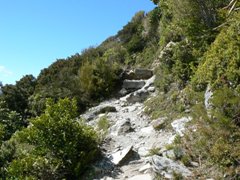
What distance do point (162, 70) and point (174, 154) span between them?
6.61 metres

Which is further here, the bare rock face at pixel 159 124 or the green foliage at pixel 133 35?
the green foliage at pixel 133 35

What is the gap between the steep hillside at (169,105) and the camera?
6.35m

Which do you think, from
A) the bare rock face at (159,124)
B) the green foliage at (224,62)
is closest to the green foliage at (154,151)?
the bare rock face at (159,124)

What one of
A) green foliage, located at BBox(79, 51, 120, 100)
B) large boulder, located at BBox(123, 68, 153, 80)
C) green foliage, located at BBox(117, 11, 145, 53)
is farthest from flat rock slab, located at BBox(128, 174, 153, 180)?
green foliage, located at BBox(117, 11, 145, 53)

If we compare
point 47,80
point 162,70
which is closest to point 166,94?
point 162,70

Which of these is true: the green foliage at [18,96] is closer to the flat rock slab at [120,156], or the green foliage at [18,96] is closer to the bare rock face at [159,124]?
the bare rock face at [159,124]

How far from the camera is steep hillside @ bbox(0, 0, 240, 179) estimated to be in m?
6.35

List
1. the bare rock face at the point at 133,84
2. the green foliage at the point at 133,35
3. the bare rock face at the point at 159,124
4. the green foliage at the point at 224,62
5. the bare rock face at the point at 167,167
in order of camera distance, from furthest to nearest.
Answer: the green foliage at the point at 133,35
the bare rock face at the point at 133,84
the bare rock face at the point at 159,124
the green foliage at the point at 224,62
the bare rock face at the point at 167,167

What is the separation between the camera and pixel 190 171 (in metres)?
6.11

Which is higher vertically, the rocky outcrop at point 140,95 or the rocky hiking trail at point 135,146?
the rocky outcrop at point 140,95

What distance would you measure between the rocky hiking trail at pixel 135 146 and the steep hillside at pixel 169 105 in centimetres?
11

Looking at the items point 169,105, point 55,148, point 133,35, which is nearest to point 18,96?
point 133,35

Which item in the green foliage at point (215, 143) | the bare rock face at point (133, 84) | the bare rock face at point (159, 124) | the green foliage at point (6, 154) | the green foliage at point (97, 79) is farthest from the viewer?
the bare rock face at point (133, 84)

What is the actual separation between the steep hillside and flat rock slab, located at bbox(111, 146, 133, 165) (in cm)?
51
